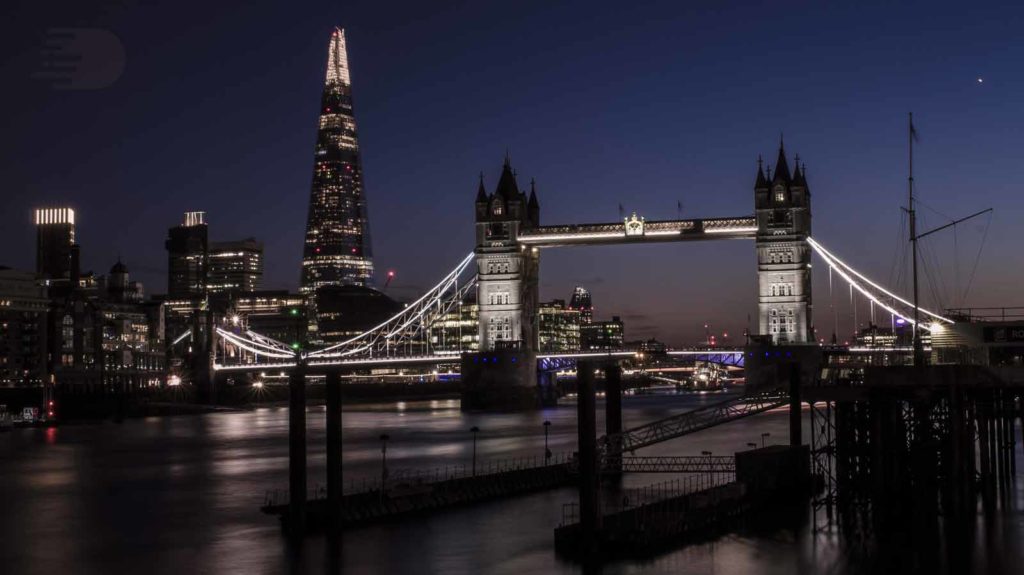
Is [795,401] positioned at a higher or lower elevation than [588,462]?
higher

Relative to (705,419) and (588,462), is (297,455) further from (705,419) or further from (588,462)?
(705,419)

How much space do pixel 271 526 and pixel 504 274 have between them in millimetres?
86738

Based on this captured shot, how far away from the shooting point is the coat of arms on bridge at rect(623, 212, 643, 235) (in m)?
123

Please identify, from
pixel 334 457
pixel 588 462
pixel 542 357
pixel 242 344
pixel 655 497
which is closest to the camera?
pixel 588 462

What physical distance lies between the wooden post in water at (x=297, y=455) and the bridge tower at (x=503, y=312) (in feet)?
288

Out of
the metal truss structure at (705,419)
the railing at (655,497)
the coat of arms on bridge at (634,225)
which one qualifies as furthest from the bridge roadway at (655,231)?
the metal truss structure at (705,419)

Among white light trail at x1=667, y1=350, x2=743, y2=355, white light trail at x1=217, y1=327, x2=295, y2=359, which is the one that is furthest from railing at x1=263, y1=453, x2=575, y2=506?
white light trail at x1=217, y1=327, x2=295, y2=359

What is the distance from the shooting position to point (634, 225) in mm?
123625

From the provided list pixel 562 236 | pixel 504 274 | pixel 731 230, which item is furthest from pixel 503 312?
pixel 731 230

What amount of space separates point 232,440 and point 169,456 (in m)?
14.4

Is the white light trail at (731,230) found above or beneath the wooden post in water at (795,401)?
above

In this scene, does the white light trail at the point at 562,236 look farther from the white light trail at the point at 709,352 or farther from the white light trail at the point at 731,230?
the white light trail at the point at 709,352

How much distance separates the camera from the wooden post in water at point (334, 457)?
140ft

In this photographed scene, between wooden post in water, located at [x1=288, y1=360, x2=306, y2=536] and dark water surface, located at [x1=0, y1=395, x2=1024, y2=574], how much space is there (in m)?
0.95
